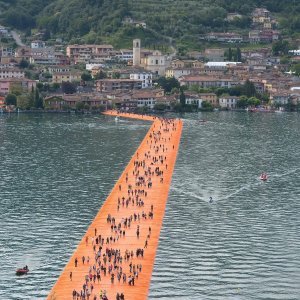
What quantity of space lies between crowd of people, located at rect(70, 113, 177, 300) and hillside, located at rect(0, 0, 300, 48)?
111 meters

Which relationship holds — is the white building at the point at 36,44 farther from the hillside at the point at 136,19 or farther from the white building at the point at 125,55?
the white building at the point at 125,55

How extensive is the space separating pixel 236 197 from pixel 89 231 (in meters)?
14.6

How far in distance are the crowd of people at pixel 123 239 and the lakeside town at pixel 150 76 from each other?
65.8 meters

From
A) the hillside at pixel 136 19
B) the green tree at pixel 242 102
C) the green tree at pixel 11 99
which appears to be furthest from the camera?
the hillside at pixel 136 19

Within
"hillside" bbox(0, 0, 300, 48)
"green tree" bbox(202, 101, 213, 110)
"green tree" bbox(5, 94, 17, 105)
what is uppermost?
"hillside" bbox(0, 0, 300, 48)

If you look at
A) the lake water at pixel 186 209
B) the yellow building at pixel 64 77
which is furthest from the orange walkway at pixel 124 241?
the yellow building at pixel 64 77

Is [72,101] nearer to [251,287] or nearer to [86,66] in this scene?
[86,66]

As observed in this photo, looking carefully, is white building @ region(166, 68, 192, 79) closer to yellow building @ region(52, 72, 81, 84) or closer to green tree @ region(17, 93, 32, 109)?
yellow building @ region(52, 72, 81, 84)

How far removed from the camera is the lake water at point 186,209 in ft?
142

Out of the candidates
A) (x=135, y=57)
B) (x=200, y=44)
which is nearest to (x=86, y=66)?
(x=135, y=57)

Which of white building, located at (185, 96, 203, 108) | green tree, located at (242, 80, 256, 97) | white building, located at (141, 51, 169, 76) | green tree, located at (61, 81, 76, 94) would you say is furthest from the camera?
white building, located at (141, 51, 169, 76)

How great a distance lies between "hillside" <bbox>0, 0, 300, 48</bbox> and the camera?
183500 mm

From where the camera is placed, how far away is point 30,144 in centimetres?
9456

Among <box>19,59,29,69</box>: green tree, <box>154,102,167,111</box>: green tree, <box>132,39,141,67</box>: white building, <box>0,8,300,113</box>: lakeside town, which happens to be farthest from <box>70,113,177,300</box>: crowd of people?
<box>132,39,141,67</box>: white building
